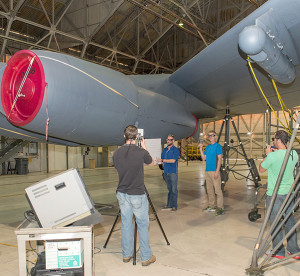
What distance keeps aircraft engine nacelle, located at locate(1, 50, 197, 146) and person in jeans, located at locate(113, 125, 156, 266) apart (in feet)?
2.71

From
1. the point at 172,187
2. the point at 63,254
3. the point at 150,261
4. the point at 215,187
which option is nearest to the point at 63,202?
the point at 63,254

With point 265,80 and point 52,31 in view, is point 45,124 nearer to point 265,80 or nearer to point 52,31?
point 265,80

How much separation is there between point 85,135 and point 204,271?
2565 mm

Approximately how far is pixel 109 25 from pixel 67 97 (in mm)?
15287

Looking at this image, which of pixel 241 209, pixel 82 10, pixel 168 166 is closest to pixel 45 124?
pixel 168 166

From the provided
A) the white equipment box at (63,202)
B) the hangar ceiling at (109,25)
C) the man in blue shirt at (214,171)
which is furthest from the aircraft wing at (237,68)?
the hangar ceiling at (109,25)

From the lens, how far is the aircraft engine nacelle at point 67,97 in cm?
379

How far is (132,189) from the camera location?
3.63 m

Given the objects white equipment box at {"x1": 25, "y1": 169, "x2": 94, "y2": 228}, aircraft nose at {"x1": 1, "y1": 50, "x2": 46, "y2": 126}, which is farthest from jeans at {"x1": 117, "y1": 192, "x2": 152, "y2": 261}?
aircraft nose at {"x1": 1, "y1": 50, "x2": 46, "y2": 126}

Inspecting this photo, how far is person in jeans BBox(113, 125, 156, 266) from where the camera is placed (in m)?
3.64

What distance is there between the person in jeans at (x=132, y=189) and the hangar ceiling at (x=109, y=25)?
10788 millimetres

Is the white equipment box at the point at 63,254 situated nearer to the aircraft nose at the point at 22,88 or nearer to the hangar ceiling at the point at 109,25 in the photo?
the aircraft nose at the point at 22,88

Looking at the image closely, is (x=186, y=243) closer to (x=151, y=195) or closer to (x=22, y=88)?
(x=22, y=88)

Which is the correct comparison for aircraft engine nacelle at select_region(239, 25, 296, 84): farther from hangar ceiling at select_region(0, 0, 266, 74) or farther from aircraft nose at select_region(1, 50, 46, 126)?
hangar ceiling at select_region(0, 0, 266, 74)
